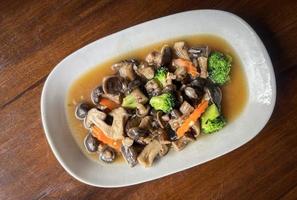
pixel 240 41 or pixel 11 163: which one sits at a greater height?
pixel 240 41

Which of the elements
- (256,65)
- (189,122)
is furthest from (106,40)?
(256,65)

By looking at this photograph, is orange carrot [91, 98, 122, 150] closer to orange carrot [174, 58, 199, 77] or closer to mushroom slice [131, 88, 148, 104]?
mushroom slice [131, 88, 148, 104]

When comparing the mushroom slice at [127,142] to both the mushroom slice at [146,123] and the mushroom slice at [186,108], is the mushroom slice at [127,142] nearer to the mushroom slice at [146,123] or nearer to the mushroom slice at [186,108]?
the mushroom slice at [146,123]

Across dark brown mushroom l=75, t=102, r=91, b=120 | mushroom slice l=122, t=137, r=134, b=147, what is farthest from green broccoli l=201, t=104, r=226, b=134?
dark brown mushroom l=75, t=102, r=91, b=120

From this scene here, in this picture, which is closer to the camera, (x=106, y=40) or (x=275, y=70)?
(x=106, y=40)

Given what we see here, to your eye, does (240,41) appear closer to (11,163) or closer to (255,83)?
(255,83)

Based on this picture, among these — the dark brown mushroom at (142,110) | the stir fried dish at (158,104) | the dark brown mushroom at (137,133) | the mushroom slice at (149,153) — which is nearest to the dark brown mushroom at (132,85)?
the stir fried dish at (158,104)

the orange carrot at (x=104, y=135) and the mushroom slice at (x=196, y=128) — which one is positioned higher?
the orange carrot at (x=104, y=135)

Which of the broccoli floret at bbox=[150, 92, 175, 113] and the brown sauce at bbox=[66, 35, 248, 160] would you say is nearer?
the broccoli floret at bbox=[150, 92, 175, 113]
